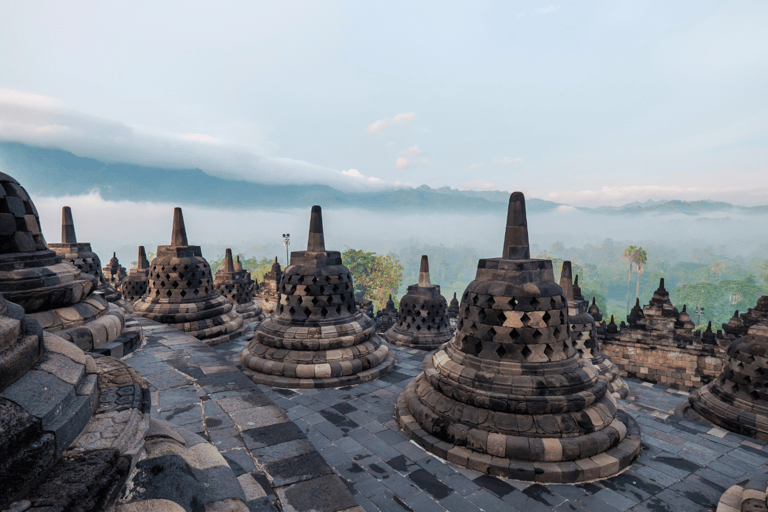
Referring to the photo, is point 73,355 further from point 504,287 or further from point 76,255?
point 76,255

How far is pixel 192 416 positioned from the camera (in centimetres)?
422

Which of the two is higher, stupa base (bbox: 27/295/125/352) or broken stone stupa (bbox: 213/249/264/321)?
stupa base (bbox: 27/295/125/352)

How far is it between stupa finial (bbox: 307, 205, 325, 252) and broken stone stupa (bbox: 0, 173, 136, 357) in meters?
4.14

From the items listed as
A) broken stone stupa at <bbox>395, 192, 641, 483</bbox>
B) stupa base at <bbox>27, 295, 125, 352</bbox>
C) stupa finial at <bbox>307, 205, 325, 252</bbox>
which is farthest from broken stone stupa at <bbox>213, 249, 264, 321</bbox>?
broken stone stupa at <bbox>395, 192, 641, 483</bbox>

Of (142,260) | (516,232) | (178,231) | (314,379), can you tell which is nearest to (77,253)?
(178,231)

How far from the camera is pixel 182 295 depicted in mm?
10406

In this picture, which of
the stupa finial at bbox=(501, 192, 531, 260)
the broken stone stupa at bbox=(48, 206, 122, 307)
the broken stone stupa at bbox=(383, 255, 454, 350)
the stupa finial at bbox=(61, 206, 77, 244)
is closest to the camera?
the stupa finial at bbox=(501, 192, 531, 260)

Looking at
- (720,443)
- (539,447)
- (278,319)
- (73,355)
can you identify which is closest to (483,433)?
(539,447)

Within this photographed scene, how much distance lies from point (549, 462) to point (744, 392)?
234 inches

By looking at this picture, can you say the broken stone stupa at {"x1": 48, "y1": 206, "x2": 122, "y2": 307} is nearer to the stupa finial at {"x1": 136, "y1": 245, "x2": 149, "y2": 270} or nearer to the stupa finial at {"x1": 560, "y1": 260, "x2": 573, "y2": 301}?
the stupa finial at {"x1": 136, "y1": 245, "x2": 149, "y2": 270}

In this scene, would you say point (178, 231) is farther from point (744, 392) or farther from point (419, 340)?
point (744, 392)

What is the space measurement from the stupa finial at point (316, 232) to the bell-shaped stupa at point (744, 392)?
9049 mm

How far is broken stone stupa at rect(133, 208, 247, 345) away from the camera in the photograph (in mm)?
10055

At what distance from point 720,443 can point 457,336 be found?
439cm
